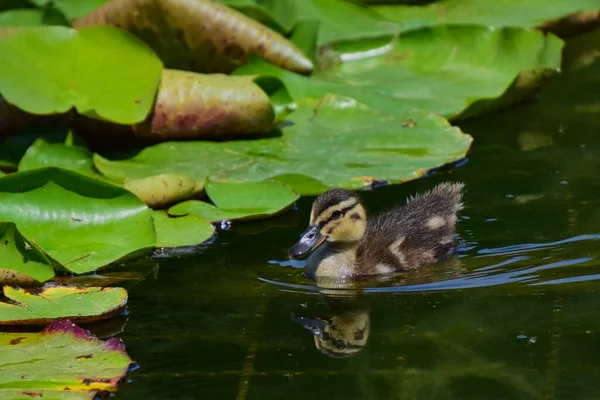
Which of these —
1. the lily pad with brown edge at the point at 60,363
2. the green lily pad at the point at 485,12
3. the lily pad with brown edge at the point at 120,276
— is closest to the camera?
the lily pad with brown edge at the point at 60,363

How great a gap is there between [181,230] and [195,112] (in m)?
1.12

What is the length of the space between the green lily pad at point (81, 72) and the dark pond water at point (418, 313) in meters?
1.12

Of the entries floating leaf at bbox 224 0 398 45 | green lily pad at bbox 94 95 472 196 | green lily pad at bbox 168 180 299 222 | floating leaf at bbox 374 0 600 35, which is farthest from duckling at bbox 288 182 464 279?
floating leaf at bbox 374 0 600 35

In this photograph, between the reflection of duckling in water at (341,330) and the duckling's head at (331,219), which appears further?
the duckling's head at (331,219)

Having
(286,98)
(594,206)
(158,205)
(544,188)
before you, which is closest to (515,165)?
(544,188)

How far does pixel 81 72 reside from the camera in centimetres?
652

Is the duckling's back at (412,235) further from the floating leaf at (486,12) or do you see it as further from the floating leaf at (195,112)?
the floating leaf at (486,12)

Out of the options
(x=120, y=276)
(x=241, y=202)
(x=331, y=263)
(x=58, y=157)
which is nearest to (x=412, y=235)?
(x=331, y=263)

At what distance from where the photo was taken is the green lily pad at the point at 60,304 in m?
4.66

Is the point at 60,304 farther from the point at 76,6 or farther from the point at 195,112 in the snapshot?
the point at 76,6

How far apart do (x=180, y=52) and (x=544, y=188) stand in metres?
2.51

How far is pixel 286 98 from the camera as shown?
708cm

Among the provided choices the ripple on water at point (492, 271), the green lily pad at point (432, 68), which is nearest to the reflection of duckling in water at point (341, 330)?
the ripple on water at point (492, 271)

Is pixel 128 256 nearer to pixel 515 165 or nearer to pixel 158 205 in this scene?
pixel 158 205
